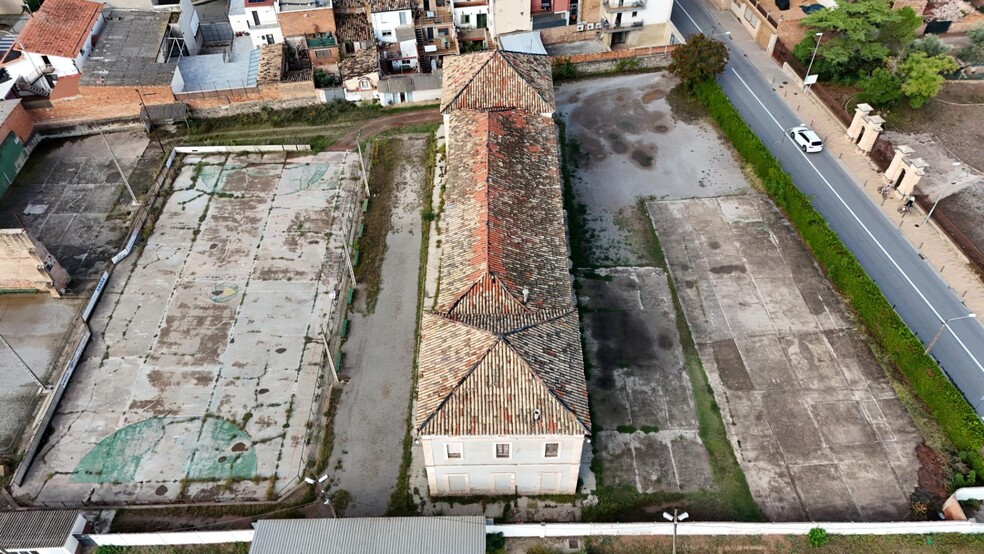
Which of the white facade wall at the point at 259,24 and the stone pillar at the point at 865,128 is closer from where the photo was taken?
the stone pillar at the point at 865,128

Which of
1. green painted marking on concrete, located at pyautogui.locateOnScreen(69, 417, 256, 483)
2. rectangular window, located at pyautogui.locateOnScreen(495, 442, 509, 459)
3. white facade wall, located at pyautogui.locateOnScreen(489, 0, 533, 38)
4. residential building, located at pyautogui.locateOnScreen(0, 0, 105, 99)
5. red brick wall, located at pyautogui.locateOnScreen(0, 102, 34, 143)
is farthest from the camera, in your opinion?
white facade wall, located at pyautogui.locateOnScreen(489, 0, 533, 38)

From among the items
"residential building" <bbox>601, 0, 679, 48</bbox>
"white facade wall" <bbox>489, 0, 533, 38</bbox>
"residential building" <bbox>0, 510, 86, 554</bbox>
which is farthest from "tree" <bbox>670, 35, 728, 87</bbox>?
"residential building" <bbox>0, 510, 86, 554</bbox>

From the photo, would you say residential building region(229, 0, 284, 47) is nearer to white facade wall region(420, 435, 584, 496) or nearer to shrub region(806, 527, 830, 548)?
white facade wall region(420, 435, 584, 496)

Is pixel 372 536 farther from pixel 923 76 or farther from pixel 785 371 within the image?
pixel 923 76

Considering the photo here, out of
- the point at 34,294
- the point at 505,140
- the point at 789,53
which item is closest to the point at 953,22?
the point at 789,53

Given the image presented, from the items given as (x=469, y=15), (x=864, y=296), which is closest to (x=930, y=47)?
(x=864, y=296)

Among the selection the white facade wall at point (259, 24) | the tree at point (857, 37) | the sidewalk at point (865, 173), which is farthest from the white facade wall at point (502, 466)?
the white facade wall at point (259, 24)

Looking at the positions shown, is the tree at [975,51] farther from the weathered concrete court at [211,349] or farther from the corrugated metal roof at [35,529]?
the corrugated metal roof at [35,529]
